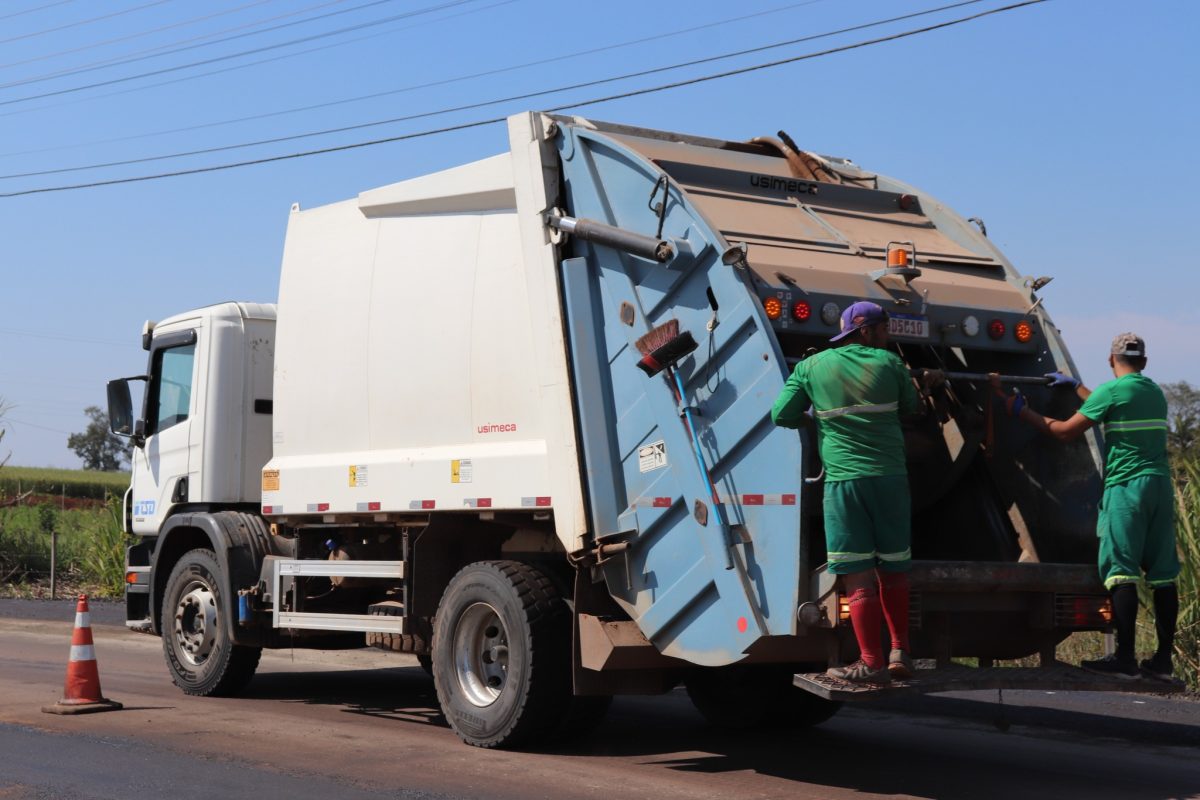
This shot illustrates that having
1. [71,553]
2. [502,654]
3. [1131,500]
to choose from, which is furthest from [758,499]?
[71,553]

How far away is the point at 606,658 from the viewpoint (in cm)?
734

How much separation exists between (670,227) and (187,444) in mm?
5111

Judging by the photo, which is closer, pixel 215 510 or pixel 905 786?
pixel 905 786

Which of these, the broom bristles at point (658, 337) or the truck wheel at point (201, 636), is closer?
the broom bristles at point (658, 337)

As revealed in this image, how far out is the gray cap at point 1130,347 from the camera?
279 inches

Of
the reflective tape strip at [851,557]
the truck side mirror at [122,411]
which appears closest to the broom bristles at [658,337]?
the reflective tape strip at [851,557]

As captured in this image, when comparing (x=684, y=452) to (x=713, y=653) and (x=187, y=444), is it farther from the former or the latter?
(x=187, y=444)

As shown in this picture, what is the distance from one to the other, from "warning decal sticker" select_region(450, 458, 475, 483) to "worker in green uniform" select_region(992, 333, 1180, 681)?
9.69 ft

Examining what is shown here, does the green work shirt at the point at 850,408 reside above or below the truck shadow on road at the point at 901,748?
above

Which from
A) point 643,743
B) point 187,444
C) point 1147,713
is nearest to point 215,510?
point 187,444

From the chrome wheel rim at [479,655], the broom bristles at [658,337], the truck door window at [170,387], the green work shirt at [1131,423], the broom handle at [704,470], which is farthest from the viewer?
the truck door window at [170,387]

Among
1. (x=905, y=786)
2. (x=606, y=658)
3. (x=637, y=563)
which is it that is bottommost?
(x=905, y=786)

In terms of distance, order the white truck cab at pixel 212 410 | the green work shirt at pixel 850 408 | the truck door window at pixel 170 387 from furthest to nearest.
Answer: the truck door window at pixel 170 387 < the white truck cab at pixel 212 410 < the green work shirt at pixel 850 408

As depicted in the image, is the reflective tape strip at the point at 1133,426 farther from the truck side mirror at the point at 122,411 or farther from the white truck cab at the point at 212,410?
the truck side mirror at the point at 122,411
